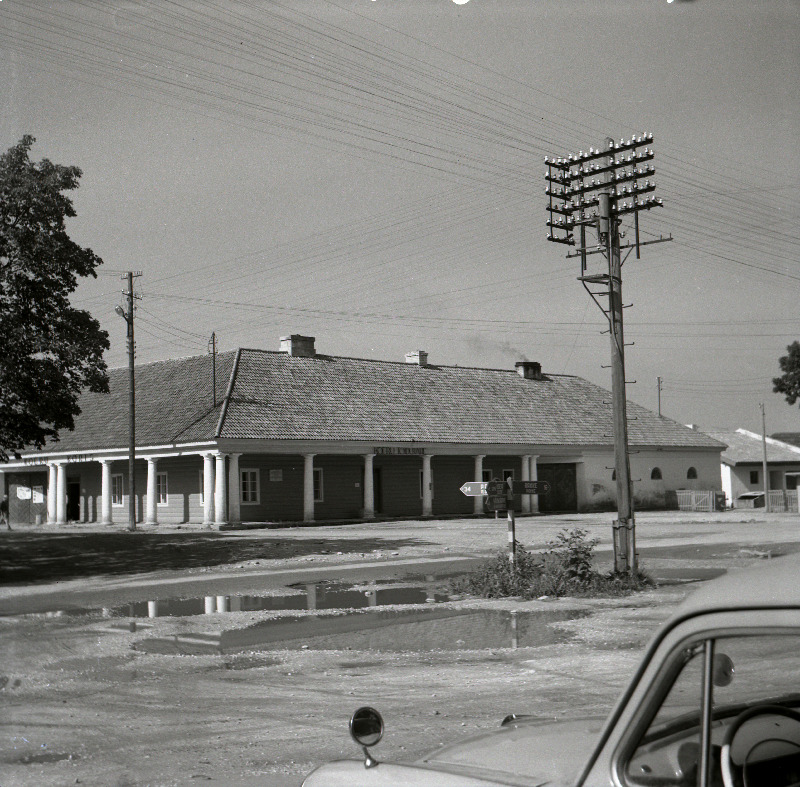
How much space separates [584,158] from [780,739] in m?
17.1

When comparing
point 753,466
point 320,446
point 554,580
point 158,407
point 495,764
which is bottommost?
point 554,580

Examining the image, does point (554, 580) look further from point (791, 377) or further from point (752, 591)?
point (791, 377)

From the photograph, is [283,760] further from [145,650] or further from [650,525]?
[650,525]

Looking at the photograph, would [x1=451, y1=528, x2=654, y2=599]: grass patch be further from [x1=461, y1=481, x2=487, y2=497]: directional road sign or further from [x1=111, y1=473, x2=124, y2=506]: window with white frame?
[x1=111, y1=473, x2=124, y2=506]: window with white frame

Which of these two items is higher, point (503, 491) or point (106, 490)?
point (106, 490)

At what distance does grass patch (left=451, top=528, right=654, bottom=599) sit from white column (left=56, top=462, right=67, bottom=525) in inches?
1254

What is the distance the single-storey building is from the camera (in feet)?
127

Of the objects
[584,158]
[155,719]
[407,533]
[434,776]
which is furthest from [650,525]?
[434,776]

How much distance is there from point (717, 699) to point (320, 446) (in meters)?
37.5

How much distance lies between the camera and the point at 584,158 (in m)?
18.5

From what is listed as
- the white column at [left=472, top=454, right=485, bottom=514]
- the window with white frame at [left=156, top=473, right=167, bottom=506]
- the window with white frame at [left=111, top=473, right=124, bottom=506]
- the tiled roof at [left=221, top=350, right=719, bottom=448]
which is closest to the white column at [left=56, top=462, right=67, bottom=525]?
the window with white frame at [left=111, top=473, right=124, bottom=506]

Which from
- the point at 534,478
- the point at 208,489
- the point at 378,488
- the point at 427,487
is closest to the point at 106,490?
the point at 208,489

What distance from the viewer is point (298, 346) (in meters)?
44.6

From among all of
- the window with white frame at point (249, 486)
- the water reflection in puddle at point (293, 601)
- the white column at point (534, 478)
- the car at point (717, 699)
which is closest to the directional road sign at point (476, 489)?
the water reflection in puddle at point (293, 601)
